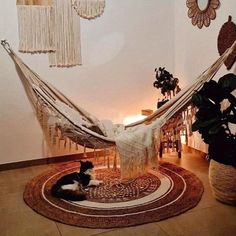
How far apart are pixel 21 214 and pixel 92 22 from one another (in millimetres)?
1957

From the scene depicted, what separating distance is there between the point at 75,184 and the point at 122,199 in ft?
1.27

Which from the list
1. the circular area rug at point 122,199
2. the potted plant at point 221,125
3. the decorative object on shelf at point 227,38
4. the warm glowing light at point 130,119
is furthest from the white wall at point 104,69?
the potted plant at point 221,125

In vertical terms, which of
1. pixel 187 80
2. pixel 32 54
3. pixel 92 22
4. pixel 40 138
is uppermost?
pixel 92 22

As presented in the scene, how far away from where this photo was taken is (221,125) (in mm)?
2219

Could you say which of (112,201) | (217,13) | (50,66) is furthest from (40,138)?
(217,13)

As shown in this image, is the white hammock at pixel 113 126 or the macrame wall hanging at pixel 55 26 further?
the macrame wall hanging at pixel 55 26

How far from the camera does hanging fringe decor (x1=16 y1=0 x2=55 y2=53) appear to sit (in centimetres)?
304

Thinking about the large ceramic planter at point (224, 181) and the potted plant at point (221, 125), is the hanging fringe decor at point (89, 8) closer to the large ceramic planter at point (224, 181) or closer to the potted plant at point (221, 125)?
the potted plant at point (221, 125)

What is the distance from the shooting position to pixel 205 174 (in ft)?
9.66

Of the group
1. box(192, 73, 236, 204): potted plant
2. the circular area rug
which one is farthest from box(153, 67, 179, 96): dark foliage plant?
box(192, 73, 236, 204): potted plant

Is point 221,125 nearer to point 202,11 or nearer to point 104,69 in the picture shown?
point 202,11

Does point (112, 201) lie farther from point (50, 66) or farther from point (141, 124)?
point (50, 66)

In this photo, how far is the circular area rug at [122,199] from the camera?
2207 millimetres

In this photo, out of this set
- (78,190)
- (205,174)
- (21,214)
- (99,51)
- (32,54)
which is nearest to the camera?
(21,214)
